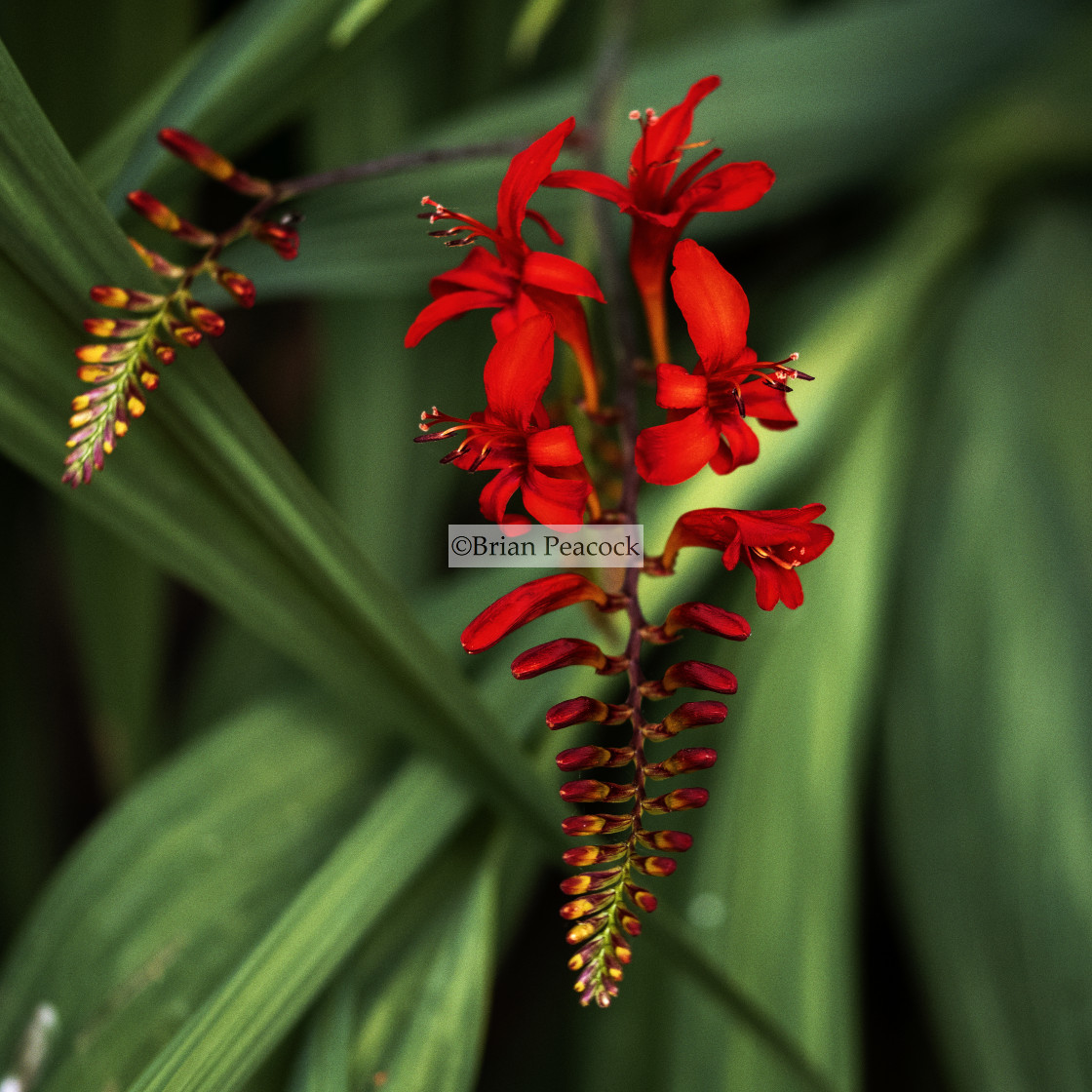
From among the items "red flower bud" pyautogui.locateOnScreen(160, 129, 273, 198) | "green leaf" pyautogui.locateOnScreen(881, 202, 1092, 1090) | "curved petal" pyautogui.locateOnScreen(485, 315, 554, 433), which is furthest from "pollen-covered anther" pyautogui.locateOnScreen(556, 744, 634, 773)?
"green leaf" pyautogui.locateOnScreen(881, 202, 1092, 1090)

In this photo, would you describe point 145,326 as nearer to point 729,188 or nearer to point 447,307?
point 447,307

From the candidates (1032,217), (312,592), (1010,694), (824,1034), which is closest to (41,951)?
(312,592)

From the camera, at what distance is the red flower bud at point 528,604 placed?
26cm

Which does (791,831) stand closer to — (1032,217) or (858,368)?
(858,368)

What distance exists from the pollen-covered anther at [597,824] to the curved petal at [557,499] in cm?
9

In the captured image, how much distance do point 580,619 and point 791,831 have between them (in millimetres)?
183

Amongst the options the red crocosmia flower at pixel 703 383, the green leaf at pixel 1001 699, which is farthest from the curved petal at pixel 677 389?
the green leaf at pixel 1001 699

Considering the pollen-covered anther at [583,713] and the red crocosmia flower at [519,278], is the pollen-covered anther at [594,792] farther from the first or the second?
the red crocosmia flower at [519,278]

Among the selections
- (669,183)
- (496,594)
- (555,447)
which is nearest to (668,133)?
(669,183)

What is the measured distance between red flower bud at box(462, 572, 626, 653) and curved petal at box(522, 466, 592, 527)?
1.0 inches

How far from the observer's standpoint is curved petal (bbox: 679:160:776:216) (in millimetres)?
297

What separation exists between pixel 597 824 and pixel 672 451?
111 mm

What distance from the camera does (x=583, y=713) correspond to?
0.26m

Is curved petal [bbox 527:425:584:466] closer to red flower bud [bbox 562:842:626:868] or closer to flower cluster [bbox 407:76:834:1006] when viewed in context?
flower cluster [bbox 407:76:834:1006]
